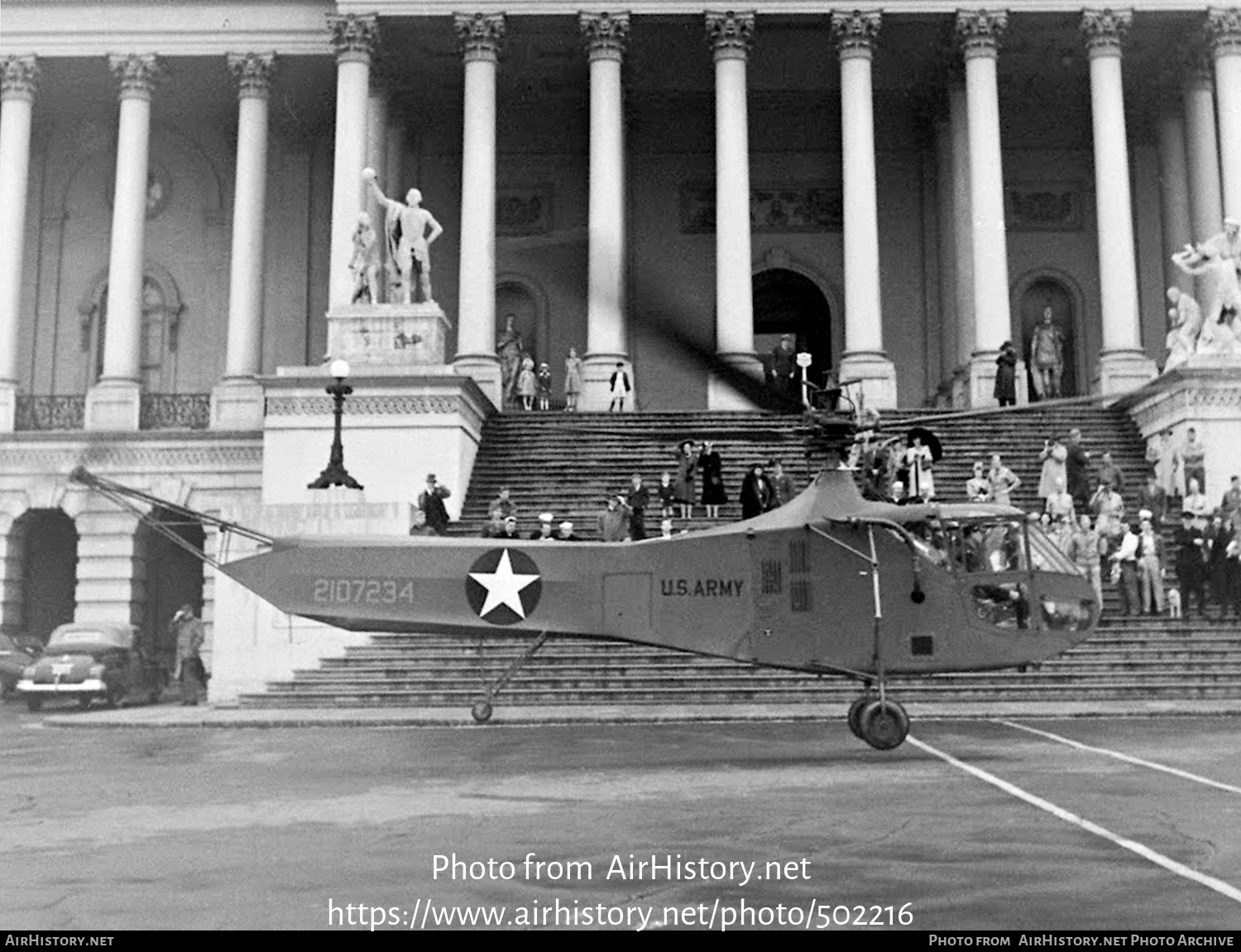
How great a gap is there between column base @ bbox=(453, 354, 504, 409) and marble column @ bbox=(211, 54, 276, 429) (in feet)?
20.7

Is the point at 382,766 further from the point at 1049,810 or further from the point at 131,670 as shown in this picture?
Result: the point at 131,670

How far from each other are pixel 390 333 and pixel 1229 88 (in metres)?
21.0

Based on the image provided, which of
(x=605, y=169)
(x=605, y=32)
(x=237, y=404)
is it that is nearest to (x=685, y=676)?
(x=605, y=169)

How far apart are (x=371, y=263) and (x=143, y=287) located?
14441 millimetres

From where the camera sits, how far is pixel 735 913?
5676 millimetres

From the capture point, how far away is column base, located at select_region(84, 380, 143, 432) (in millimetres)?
35250

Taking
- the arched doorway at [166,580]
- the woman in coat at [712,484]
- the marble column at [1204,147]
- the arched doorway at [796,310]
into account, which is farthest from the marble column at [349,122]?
the marble column at [1204,147]

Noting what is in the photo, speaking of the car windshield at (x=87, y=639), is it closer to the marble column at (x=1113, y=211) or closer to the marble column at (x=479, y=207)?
the marble column at (x=479, y=207)

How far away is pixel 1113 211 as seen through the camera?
33406 mm

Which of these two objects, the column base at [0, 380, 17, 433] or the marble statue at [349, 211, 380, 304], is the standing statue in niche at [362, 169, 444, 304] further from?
the column base at [0, 380, 17, 433]

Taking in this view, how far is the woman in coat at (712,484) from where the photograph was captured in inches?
1012

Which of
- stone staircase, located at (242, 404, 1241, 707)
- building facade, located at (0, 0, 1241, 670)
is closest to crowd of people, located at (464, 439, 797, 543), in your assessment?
stone staircase, located at (242, 404, 1241, 707)

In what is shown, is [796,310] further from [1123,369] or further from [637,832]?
[637,832]

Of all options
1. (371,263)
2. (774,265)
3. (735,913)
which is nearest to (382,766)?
(735,913)
